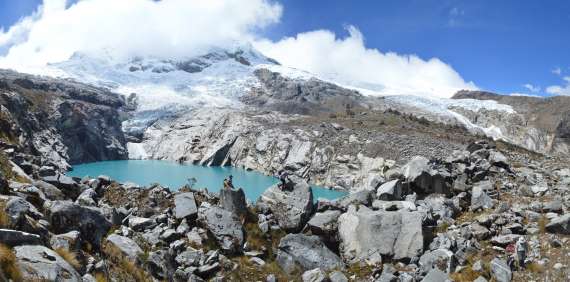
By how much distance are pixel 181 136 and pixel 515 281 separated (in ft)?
458

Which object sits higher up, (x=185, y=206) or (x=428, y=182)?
A: (x=428, y=182)

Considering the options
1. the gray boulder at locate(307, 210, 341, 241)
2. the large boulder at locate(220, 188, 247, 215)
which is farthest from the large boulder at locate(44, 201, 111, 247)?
the gray boulder at locate(307, 210, 341, 241)

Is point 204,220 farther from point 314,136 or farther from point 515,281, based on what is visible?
point 314,136

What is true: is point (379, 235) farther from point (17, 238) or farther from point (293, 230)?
point (17, 238)

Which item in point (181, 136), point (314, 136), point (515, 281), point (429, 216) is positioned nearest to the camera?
point (515, 281)

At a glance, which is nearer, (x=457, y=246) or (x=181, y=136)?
(x=457, y=246)

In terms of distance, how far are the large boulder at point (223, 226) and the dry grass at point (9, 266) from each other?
8.48 meters

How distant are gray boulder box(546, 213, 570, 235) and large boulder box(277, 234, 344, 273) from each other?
7.21 metres

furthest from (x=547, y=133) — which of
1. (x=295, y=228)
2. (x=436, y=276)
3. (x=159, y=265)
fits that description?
(x=159, y=265)

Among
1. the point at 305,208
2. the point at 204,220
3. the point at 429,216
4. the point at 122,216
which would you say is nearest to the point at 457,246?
the point at 429,216

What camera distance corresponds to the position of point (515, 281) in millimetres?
13953

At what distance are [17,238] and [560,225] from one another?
15902 millimetres

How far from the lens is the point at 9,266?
7691mm

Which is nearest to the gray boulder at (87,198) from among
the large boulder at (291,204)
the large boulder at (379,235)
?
the large boulder at (291,204)
